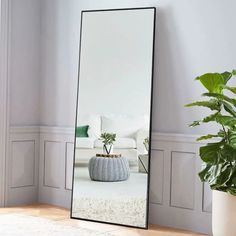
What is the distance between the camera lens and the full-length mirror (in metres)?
4.66

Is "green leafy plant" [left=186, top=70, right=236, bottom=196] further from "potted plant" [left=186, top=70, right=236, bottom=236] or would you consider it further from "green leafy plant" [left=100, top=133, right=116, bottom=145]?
"green leafy plant" [left=100, top=133, right=116, bottom=145]

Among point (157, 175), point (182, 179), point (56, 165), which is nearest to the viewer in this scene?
point (182, 179)

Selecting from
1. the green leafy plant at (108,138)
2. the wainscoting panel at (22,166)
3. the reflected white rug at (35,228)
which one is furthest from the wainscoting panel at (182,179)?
the wainscoting panel at (22,166)

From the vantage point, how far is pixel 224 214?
12.6 ft

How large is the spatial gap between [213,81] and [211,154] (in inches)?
19.0

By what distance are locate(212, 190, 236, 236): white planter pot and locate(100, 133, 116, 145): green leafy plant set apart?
3.83 ft

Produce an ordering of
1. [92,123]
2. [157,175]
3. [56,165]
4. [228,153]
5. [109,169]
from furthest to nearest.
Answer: [56,165] → [92,123] → [109,169] → [157,175] → [228,153]

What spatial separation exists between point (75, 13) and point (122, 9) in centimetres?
66

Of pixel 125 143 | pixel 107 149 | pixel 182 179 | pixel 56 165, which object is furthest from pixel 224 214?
pixel 56 165

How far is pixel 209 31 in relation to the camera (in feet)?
14.4

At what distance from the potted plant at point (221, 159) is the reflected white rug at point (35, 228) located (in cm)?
93

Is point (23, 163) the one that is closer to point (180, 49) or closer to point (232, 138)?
point (180, 49)

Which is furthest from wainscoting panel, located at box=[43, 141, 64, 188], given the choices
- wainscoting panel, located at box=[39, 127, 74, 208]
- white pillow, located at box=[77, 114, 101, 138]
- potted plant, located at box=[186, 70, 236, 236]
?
potted plant, located at box=[186, 70, 236, 236]

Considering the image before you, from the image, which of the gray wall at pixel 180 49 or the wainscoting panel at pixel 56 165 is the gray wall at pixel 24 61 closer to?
the wainscoting panel at pixel 56 165
